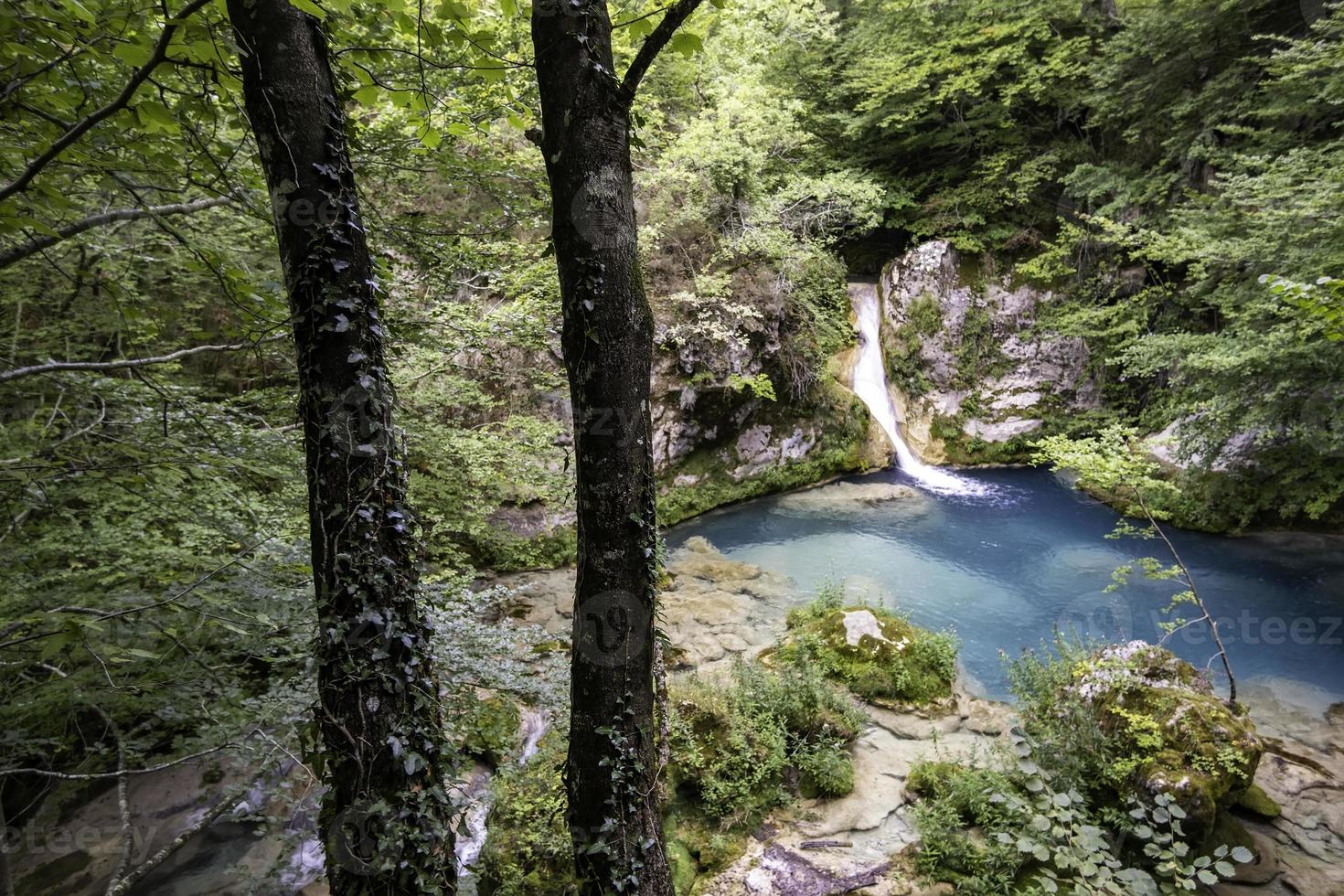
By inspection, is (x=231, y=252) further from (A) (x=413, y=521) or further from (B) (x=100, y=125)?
(A) (x=413, y=521)

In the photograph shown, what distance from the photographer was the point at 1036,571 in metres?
7.87

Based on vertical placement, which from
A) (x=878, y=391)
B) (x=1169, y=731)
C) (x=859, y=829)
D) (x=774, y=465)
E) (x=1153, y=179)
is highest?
(x=1153, y=179)

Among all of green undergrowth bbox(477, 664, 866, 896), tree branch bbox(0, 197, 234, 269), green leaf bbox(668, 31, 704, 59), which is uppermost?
green leaf bbox(668, 31, 704, 59)

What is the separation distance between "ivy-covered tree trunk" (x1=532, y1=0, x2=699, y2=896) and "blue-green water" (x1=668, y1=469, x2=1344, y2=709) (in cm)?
507

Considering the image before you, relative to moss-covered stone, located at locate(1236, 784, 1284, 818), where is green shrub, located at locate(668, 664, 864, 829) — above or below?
above

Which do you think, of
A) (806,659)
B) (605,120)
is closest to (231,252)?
(605,120)

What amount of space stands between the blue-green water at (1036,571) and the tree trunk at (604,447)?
507 centimetres

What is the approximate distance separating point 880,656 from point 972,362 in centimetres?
788

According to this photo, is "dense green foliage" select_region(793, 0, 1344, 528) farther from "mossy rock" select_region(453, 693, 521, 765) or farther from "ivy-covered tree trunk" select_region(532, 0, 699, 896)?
"mossy rock" select_region(453, 693, 521, 765)

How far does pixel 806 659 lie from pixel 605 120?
4801 mm

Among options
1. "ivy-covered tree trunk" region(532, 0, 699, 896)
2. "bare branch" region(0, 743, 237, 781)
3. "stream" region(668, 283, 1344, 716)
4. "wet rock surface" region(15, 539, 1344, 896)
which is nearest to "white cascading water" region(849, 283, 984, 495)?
"stream" region(668, 283, 1344, 716)

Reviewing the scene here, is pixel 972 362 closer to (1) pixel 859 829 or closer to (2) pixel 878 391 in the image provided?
(2) pixel 878 391

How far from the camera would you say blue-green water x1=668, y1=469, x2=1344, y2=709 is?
21.0ft

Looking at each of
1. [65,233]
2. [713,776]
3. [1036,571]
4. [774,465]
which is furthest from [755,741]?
[774,465]
